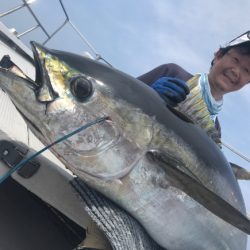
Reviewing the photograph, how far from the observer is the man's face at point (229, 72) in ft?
10.2

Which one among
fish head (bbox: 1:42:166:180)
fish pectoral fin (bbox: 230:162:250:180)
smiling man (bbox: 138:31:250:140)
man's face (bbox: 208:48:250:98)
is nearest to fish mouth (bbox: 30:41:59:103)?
fish head (bbox: 1:42:166:180)

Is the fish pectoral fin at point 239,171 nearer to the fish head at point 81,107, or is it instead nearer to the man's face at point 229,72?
the man's face at point 229,72

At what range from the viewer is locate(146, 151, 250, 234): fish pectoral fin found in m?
1.79

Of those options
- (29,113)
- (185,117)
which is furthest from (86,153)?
(185,117)

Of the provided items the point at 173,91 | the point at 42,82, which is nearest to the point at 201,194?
the point at 173,91

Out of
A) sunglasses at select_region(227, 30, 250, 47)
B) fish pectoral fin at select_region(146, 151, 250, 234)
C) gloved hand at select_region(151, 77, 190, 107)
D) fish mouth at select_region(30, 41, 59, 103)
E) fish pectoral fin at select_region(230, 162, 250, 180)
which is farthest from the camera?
sunglasses at select_region(227, 30, 250, 47)

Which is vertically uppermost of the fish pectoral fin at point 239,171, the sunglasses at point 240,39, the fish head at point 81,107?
the fish head at point 81,107

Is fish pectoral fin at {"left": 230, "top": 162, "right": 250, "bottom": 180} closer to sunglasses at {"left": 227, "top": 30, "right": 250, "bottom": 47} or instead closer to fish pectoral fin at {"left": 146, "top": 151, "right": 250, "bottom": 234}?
fish pectoral fin at {"left": 146, "top": 151, "right": 250, "bottom": 234}

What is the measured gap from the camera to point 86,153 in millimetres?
1742

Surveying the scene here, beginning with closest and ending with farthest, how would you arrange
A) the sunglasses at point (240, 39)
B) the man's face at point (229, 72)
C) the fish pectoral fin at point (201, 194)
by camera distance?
the fish pectoral fin at point (201, 194), the sunglasses at point (240, 39), the man's face at point (229, 72)

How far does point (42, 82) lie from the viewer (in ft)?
5.62

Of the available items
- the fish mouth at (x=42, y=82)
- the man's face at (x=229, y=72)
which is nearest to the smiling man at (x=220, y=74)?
the man's face at (x=229, y=72)

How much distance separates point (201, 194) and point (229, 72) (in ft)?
5.16

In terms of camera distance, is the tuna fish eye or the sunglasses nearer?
the tuna fish eye
